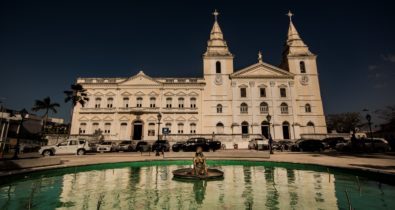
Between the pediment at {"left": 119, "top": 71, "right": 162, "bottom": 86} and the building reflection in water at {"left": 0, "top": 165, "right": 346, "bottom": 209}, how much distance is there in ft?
99.2

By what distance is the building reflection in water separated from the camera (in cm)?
648

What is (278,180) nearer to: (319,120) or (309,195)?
(309,195)

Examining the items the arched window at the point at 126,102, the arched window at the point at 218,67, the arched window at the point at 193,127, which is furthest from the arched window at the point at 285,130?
the arched window at the point at 126,102

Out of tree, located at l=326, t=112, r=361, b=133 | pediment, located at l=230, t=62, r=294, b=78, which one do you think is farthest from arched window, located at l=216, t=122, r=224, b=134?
tree, located at l=326, t=112, r=361, b=133

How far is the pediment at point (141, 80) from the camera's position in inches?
1566

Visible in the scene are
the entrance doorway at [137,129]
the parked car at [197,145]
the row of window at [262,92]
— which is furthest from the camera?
the row of window at [262,92]

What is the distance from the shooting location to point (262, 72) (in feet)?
132

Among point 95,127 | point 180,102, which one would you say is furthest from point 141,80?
point 95,127

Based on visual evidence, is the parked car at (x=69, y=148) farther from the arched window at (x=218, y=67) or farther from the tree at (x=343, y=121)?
the tree at (x=343, y=121)

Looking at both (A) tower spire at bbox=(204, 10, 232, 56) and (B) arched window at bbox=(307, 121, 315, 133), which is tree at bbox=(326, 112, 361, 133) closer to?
(B) arched window at bbox=(307, 121, 315, 133)

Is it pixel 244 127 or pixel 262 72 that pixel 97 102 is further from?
pixel 262 72

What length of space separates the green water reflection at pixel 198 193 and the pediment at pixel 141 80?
30.2 metres

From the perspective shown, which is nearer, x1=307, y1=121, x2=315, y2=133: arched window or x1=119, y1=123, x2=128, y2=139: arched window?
x1=307, y1=121, x2=315, y2=133: arched window

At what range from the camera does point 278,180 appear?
997 centimetres
